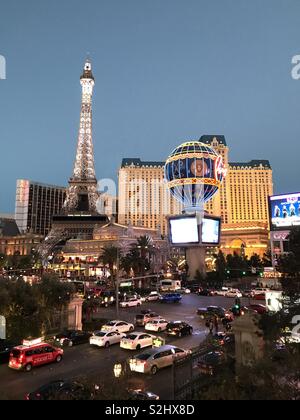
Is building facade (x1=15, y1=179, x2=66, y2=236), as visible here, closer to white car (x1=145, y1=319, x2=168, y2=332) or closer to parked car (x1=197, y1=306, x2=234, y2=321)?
parked car (x1=197, y1=306, x2=234, y2=321)

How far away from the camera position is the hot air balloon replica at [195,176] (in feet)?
216

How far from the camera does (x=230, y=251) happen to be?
462 ft

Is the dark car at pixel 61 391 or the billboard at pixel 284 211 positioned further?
the billboard at pixel 284 211

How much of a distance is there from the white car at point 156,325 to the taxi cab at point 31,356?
31.2ft

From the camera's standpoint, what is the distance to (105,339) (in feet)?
77.7

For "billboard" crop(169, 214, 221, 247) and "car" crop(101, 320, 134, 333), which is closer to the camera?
"car" crop(101, 320, 134, 333)

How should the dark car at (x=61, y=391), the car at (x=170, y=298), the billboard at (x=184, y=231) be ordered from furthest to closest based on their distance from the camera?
the billboard at (x=184, y=231), the car at (x=170, y=298), the dark car at (x=61, y=391)

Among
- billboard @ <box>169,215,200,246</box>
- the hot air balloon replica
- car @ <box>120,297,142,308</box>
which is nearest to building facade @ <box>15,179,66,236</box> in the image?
billboard @ <box>169,215,200,246</box>

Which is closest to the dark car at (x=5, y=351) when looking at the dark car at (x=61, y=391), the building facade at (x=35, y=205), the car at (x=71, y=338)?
the car at (x=71, y=338)

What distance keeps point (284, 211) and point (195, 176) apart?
20896 millimetres

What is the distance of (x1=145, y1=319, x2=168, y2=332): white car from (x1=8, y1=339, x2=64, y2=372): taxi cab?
952 cm

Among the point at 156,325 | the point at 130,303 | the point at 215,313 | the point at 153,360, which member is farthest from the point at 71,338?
the point at 130,303

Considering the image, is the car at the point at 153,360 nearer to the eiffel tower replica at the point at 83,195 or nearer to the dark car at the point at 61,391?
the dark car at the point at 61,391

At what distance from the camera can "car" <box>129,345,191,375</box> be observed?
17.3 meters
